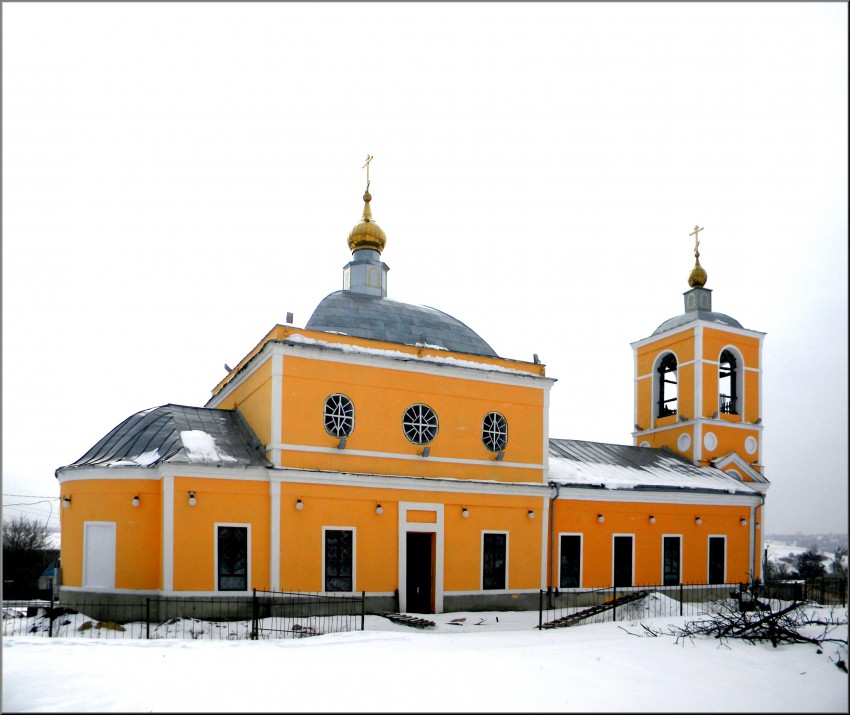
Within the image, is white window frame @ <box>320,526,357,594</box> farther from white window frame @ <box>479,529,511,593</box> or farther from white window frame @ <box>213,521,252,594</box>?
white window frame @ <box>479,529,511,593</box>

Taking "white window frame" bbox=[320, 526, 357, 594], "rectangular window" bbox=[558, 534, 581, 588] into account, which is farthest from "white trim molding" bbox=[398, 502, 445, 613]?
"rectangular window" bbox=[558, 534, 581, 588]

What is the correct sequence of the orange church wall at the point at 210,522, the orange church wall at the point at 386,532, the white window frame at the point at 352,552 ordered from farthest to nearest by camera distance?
the white window frame at the point at 352,552, the orange church wall at the point at 386,532, the orange church wall at the point at 210,522

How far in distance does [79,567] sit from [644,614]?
515 inches

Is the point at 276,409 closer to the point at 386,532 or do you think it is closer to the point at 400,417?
the point at 400,417

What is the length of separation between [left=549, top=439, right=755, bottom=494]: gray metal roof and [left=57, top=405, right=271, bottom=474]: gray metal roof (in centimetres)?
871

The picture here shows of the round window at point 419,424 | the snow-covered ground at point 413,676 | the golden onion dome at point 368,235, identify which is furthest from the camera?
the golden onion dome at point 368,235

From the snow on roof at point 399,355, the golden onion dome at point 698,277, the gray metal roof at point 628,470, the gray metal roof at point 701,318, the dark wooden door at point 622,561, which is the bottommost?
the dark wooden door at point 622,561

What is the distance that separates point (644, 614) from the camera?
18719mm

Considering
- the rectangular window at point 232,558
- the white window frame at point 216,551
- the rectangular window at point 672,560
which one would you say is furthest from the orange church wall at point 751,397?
the rectangular window at point 232,558

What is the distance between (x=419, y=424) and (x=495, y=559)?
13.4 ft

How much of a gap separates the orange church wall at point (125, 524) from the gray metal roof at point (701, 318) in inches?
758

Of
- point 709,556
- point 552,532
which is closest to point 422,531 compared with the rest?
point 552,532

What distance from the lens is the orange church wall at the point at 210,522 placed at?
53.1ft

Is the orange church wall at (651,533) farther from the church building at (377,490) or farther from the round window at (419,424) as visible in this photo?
the round window at (419,424)
